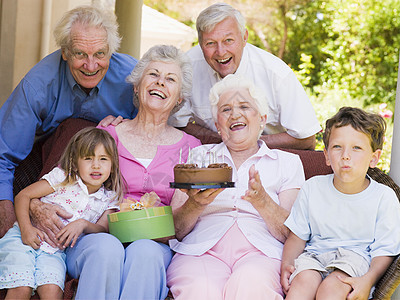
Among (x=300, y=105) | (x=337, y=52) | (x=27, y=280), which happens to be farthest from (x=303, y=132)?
(x=337, y=52)

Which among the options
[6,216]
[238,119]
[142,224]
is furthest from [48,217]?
[238,119]

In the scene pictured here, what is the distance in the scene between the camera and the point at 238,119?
2830 mm

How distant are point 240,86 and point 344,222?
2.95 feet

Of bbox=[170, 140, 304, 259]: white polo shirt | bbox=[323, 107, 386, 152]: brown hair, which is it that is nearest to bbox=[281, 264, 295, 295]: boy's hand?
bbox=[170, 140, 304, 259]: white polo shirt

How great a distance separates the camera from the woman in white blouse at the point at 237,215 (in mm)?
2381

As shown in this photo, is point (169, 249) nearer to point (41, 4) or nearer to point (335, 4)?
point (41, 4)

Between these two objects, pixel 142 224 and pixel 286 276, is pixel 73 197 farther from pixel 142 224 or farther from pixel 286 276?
pixel 286 276

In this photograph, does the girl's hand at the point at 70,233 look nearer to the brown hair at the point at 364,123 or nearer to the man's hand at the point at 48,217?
the man's hand at the point at 48,217

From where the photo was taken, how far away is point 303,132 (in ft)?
11.3

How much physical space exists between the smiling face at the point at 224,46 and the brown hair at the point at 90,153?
0.92 metres

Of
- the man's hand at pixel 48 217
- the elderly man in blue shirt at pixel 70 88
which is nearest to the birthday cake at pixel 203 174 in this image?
the man's hand at pixel 48 217

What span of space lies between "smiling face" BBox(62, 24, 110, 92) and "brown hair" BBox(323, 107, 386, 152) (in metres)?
1.48

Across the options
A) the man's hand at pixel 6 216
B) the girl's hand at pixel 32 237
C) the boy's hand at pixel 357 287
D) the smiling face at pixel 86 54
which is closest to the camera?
the boy's hand at pixel 357 287

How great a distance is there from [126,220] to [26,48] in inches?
158
